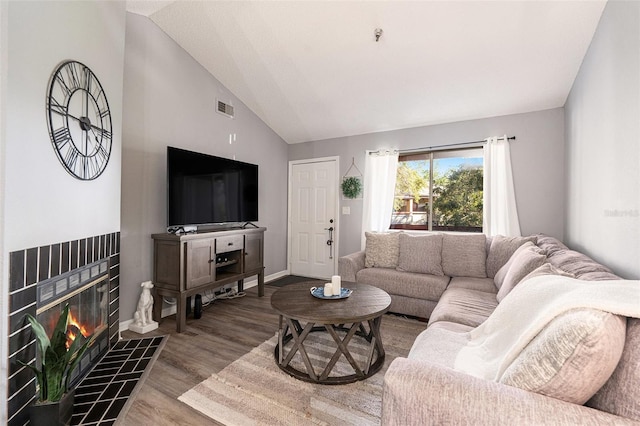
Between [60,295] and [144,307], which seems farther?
[144,307]

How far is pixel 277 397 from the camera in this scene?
170 cm

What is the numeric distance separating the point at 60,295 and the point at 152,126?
1791 mm

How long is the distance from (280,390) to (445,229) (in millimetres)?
2972

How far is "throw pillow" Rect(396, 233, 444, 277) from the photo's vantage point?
10.4 feet

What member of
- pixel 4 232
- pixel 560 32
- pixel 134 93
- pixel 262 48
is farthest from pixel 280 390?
pixel 560 32

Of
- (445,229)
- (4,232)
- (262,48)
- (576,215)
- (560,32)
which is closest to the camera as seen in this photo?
(4,232)

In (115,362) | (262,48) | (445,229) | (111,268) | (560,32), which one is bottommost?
(115,362)

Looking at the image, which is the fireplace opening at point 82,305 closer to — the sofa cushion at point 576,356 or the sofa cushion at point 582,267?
the sofa cushion at point 576,356

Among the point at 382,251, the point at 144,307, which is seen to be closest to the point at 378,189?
the point at 382,251

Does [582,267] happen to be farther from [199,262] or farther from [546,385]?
[199,262]

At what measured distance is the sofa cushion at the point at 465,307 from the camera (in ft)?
6.29

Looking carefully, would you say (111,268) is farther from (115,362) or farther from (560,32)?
(560,32)

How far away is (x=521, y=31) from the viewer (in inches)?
91.0

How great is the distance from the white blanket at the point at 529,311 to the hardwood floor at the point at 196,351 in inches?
55.0
